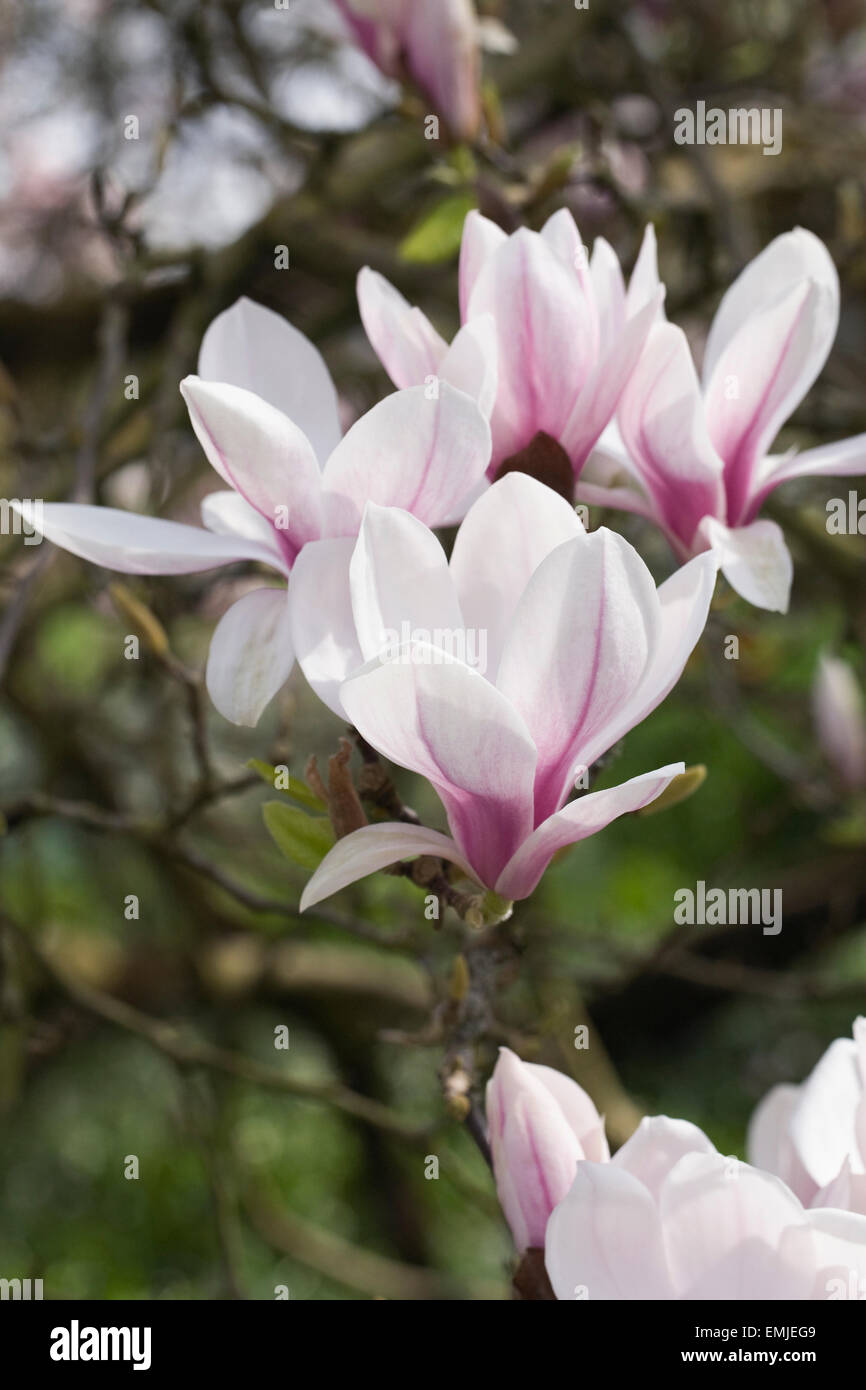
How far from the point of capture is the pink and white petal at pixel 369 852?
0.42m

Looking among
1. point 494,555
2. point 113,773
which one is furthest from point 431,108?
A: point 113,773

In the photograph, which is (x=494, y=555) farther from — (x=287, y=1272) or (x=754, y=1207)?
(x=287, y=1272)

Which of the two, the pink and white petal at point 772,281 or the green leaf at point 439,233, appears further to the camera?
the green leaf at point 439,233

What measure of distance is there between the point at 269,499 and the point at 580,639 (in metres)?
0.13

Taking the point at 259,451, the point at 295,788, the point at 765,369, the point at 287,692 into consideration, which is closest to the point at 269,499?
the point at 259,451

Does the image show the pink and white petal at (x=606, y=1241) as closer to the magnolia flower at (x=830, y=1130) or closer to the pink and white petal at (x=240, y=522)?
the magnolia flower at (x=830, y=1130)

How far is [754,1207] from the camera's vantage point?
0.42 meters

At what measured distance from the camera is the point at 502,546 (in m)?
0.44

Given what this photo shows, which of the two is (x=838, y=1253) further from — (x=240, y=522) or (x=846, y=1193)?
(x=240, y=522)

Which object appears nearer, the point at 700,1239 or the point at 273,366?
the point at 700,1239

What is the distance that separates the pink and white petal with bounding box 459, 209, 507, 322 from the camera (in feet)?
1.67

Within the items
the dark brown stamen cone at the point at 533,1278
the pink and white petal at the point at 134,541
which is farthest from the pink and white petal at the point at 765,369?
the dark brown stamen cone at the point at 533,1278

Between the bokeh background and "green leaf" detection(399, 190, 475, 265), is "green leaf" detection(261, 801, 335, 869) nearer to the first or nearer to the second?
the bokeh background

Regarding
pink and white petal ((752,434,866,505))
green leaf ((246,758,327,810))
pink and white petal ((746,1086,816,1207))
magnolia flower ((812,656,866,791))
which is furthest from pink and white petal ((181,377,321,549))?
magnolia flower ((812,656,866,791))
